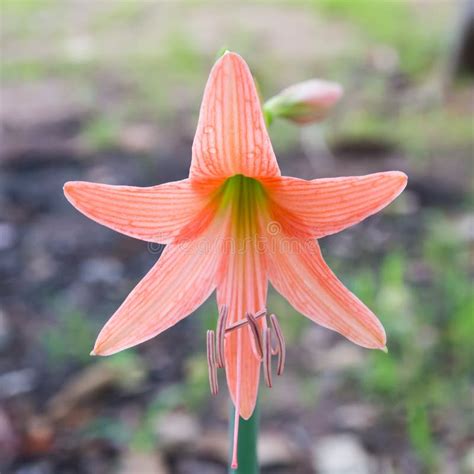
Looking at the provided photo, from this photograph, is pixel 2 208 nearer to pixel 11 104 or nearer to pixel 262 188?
pixel 11 104

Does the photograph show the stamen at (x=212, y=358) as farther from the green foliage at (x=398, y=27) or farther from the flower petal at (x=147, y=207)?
the green foliage at (x=398, y=27)

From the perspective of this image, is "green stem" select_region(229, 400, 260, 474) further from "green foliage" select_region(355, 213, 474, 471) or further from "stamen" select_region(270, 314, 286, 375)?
"green foliage" select_region(355, 213, 474, 471)

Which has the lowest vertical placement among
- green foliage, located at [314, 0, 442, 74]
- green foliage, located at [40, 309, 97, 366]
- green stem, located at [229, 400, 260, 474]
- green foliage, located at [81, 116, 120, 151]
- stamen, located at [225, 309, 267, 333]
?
green stem, located at [229, 400, 260, 474]

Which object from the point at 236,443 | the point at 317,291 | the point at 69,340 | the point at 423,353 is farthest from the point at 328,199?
the point at 69,340

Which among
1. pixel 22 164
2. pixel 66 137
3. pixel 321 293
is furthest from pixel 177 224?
pixel 66 137

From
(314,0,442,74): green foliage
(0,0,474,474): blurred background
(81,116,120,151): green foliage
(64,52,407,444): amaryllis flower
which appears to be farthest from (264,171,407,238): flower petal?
(314,0,442,74): green foliage

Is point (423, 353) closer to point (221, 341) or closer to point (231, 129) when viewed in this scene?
point (221, 341)
